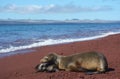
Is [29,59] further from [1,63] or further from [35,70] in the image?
[35,70]

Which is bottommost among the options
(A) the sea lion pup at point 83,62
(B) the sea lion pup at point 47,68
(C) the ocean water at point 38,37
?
(C) the ocean water at point 38,37

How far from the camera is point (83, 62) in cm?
962

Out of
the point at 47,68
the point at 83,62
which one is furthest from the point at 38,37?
the point at 83,62

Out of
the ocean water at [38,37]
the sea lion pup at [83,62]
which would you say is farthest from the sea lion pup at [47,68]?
the ocean water at [38,37]

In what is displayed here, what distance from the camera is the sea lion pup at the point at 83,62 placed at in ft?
30.8

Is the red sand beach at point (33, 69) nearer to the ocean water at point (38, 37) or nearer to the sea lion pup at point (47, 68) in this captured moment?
the sea lion pup at point (47, 68)

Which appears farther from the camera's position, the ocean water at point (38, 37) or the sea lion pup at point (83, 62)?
the ocean water at point (38, 37)

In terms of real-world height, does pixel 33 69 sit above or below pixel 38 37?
above

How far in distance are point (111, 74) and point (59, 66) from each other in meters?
1.59

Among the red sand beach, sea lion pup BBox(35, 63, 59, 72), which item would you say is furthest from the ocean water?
sea lion pup BBox(35, 63, 59, 72)

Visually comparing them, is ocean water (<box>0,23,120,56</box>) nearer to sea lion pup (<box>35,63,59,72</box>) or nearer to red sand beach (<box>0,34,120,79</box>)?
red sand beach (<box>0,34,120,79</box>)

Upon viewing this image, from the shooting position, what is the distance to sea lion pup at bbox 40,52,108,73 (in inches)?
369

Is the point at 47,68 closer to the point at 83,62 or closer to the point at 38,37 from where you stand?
the point at 83,62

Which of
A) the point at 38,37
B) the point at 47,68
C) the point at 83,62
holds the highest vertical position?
the point at 83,62
